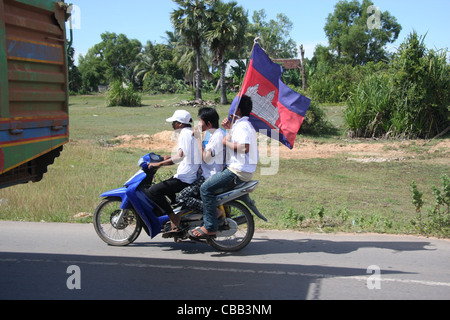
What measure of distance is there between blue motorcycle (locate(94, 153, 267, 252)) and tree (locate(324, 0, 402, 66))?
5701 centimetres

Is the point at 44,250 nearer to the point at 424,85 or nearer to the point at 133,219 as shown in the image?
the point at 133,219

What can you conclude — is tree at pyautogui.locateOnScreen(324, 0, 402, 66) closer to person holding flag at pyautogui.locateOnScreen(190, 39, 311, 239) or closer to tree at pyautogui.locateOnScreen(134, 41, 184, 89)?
tree at pyautogui.locateOnScreen(134, 41, 184, 89)

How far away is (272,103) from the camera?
7023mm

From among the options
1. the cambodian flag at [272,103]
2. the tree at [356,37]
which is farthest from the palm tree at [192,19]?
the cambodian flag at [272,103]

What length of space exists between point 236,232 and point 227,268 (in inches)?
31.6

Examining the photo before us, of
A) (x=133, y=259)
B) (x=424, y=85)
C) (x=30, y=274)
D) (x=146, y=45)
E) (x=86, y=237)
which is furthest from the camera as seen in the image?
(x=146, y=45)

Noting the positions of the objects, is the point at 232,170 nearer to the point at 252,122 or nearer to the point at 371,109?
the point at 252,122

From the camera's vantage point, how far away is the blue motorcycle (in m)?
6.00

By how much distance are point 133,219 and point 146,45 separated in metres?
66.6

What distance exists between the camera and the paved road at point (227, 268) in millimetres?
4652

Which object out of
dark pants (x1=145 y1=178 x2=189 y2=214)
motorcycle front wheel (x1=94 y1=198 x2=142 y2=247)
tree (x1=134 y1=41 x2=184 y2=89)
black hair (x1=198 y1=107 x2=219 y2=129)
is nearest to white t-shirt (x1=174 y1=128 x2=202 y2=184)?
dark pants (x1=145 y1=178 x2=189 y2=214)

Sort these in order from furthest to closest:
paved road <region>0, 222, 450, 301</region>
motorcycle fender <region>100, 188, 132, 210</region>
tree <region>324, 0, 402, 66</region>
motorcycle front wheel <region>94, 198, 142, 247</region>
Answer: tree <region>324, 0, 402, 66</region> < motorcycle front wheel <region>94, 198, 142, 247</region> < motorcycle fender <region>100, 188, 132, 210</region> < paved road <region>0, 222, 450, 301</region>

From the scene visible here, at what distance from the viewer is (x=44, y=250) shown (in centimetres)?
610

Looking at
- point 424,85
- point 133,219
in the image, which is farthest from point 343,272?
point 424,85
